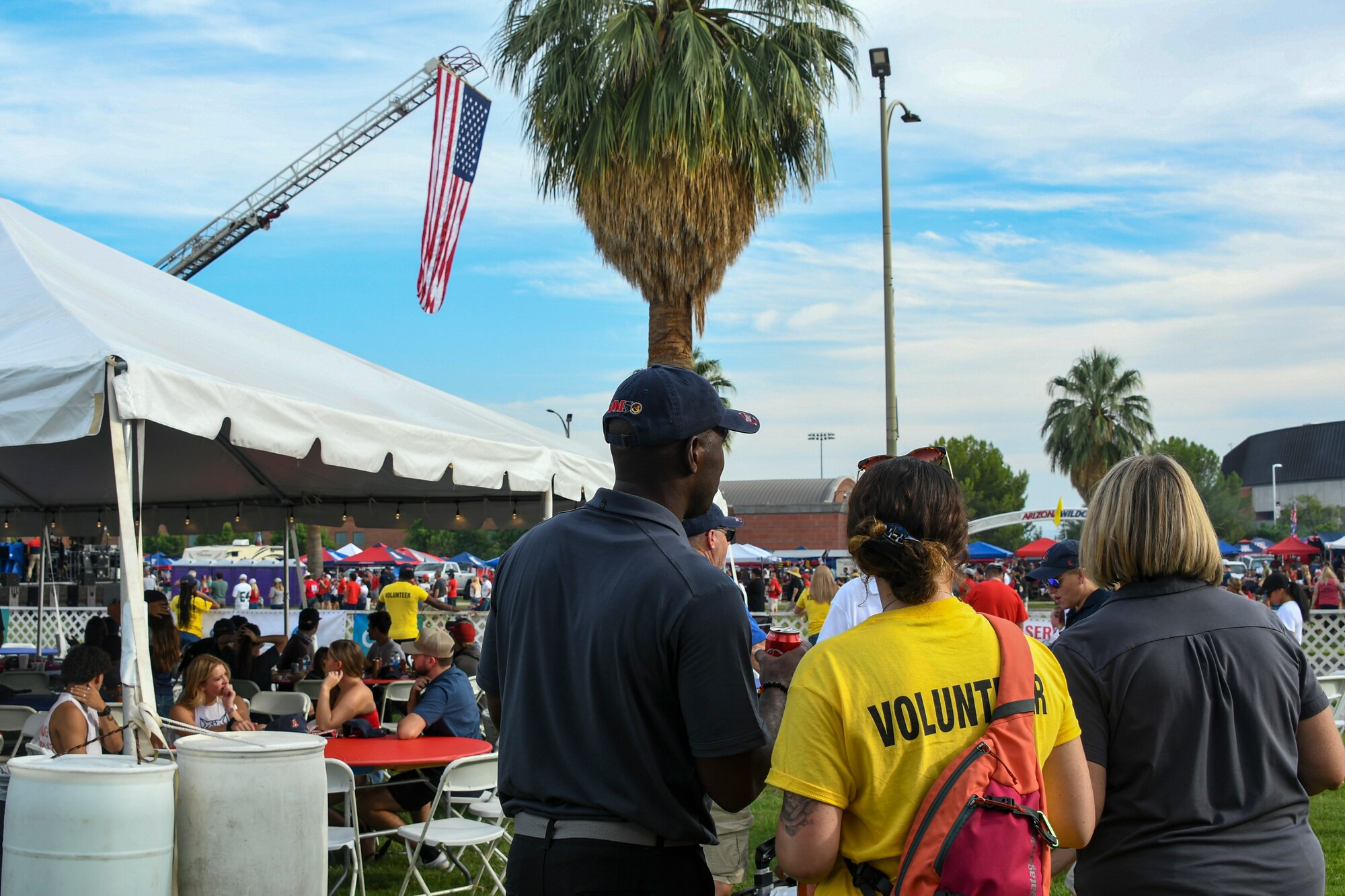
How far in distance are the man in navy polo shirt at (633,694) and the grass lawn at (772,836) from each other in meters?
3.88

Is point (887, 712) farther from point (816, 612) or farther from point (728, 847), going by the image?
point (816, 612)

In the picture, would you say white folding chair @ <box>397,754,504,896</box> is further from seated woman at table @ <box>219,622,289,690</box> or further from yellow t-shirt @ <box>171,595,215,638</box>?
yellow t-shirt @ <box>171,595,215,638</box>

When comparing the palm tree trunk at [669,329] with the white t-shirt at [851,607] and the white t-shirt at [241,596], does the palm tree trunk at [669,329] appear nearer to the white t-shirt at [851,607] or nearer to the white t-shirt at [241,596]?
the white t-shirt at [851,607]

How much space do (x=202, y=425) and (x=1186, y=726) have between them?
14.3 ft

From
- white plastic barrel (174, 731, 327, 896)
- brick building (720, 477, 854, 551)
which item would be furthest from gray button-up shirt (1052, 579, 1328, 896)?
brick building (720, 477, 854, 551)

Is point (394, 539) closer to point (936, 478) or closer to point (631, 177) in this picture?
point (631, 177)

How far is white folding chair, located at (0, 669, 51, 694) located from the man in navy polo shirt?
28.8 feet

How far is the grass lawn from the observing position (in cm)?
604

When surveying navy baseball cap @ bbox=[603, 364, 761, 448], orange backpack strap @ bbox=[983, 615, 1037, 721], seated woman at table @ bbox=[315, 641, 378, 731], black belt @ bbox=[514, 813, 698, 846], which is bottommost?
seated woman at table @ bbox=[315, 641, 378, 731]

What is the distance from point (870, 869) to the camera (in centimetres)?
188

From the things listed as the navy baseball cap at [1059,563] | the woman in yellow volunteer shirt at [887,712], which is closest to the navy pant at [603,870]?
the woman in yellow volunteer shirt at [887,712]

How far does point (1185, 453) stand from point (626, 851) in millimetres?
104319

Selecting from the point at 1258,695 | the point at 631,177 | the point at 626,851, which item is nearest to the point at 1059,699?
the point at 1258,695

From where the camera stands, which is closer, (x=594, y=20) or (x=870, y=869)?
(x=870, y=869)
